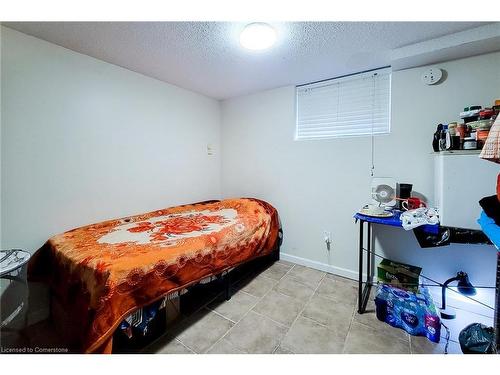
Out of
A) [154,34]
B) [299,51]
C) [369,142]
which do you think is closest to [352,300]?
[369,142]

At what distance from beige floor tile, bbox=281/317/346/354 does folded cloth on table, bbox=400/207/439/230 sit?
937 mm

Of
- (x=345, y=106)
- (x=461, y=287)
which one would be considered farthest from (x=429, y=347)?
(x=345, y=106)

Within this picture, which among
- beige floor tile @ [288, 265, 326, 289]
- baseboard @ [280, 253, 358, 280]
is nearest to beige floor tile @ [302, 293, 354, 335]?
beige floor tile @ [288, 265, 326, 289]

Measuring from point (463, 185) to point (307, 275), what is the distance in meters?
1.63

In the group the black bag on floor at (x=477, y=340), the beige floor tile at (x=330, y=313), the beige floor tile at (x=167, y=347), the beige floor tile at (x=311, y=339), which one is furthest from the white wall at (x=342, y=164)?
the beige floor tile at (x=167, y=347)

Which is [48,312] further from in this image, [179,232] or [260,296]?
[260,296]

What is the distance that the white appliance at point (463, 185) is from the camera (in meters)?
1.48

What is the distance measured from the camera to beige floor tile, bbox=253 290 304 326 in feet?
5.76

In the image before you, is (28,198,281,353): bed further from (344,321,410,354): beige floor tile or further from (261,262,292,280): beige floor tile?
(344,321,410,354): beige floor tile

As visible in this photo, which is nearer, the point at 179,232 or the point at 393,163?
the point at 179,232

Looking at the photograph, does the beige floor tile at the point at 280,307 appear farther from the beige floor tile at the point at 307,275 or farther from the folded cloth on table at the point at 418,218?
the folded cloth on table at the point at 418,218

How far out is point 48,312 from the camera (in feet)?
5.86

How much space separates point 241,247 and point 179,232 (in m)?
0.59

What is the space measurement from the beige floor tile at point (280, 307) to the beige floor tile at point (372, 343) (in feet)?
1.43
